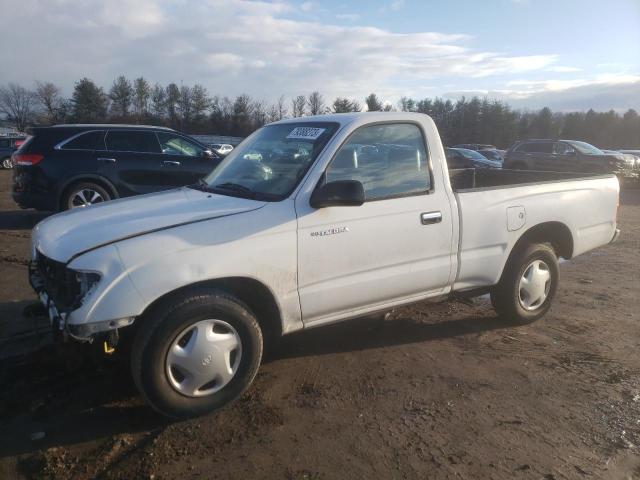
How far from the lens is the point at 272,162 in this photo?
373cm

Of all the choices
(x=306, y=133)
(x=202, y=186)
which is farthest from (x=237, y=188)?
(x=306, y=133)

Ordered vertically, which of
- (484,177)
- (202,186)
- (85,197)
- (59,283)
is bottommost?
(85,197)

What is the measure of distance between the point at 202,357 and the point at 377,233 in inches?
55.0

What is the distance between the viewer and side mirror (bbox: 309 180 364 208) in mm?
3135

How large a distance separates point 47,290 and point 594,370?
3.83 metres

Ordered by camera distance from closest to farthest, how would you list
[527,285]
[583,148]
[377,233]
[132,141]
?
1. [377,233]
2. [527,285]
3. [132,141]
4. [583,148]

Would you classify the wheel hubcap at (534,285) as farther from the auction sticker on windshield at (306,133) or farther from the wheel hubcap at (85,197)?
the wheel hubcap at (85,197)

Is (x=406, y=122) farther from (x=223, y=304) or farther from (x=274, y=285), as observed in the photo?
(x=223, y=304)

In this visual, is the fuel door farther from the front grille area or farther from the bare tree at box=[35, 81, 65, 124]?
the bare tree at box=[35, 81, 65, 124]

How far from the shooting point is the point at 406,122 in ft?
12.9

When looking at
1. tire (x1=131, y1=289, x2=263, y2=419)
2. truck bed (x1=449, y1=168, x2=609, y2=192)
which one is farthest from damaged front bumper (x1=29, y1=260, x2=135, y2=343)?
truck bed (x1=449, y1=168, x2=609, y2=192)

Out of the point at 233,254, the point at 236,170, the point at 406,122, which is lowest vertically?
the point at 233,254

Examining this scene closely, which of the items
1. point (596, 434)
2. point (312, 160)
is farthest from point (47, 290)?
point (596, 434)

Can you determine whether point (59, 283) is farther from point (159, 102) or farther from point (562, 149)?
point (159, 102)
